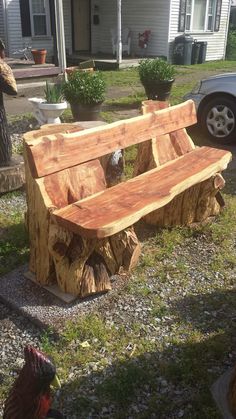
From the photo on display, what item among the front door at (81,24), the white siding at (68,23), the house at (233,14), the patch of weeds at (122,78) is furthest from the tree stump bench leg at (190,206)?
the house at (233,14)

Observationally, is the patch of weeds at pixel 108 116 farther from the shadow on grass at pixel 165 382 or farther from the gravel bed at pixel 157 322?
the shadow on grass at pixel 165 382

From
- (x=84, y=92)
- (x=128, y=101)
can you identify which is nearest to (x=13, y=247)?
(x=84, y=92)

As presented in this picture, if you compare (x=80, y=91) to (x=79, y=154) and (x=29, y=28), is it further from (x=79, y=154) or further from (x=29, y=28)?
(x=29, y=28)

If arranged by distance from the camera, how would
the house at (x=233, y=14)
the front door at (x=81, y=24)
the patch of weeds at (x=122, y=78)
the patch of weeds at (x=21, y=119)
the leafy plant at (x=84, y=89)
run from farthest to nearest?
the house at (x=233, y=14) < the front door at (x=81, y=24) < the patch of weeds at (x=122, y=78) < the patch of weeds at (x=21, y=119) < the leafy plant at (x=84, y=89)

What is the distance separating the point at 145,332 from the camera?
3.00m

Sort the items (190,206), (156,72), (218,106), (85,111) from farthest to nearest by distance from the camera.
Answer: (156,72) < (85,111) < (218,106) < (190,206)

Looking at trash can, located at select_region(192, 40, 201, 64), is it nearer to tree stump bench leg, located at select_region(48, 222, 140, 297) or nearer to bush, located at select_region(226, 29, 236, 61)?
bush, located at select_region(226, 29, 236, 61)

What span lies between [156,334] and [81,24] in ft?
56.0

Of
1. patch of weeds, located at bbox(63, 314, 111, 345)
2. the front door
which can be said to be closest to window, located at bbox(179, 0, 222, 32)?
the front door

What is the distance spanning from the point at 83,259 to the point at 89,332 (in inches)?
20.1

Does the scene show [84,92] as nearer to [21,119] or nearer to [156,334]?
[21,119]

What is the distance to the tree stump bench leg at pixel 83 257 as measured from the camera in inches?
122

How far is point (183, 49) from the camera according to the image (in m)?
Answer: 17.2

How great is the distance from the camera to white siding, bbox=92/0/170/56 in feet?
55.3
